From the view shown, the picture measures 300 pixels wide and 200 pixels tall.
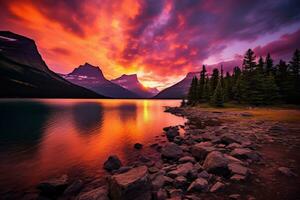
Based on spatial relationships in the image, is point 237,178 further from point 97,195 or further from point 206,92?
point 206,92

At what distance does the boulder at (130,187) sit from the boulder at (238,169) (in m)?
5.40

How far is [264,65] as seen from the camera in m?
64.2

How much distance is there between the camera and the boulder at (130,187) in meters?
6.94

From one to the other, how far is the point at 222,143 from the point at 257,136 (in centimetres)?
543

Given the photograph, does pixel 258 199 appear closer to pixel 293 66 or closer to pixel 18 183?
pixel 18 183

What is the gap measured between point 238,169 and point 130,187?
6.77 metres

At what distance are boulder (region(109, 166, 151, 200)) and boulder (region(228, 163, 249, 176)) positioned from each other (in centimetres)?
540

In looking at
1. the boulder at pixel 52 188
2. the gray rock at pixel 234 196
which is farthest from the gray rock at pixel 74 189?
the gray rock at pixel 234 196

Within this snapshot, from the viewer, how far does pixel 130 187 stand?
7004mm

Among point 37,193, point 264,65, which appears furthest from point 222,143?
point 264,65

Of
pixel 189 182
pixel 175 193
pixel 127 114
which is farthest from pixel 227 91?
pixel 175 193

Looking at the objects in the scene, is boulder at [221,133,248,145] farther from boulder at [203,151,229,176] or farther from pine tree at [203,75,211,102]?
pine tree at [203,75,211,102]

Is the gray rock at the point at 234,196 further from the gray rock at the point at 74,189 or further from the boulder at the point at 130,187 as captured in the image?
the gray rock at the point at 74,189

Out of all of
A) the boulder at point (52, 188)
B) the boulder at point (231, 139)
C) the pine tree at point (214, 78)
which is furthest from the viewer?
the pine tree at point (214, 78)
